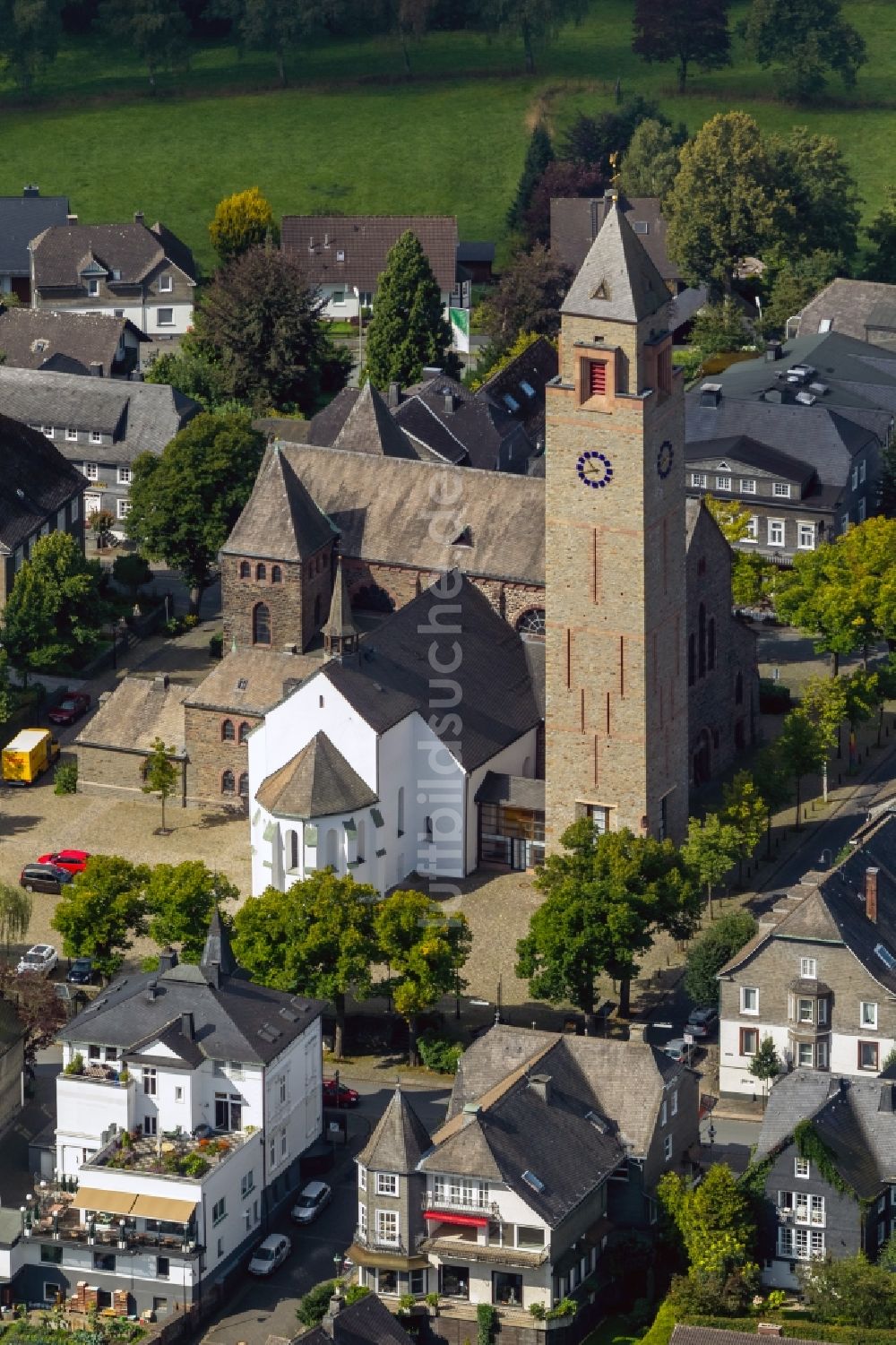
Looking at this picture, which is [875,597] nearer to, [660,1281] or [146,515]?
[146,515]

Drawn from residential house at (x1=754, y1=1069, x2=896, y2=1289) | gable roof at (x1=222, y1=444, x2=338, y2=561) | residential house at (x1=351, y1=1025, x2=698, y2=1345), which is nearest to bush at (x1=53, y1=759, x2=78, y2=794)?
gable roof at (x1=222, y1=444, x2=338, y2=561)

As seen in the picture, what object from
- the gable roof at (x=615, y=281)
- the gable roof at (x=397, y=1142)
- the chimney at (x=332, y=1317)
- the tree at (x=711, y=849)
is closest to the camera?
the chimney at (x=332, y=1317)

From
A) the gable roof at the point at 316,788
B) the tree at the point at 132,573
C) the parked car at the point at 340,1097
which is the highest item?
the gable roof at the point at 316,788

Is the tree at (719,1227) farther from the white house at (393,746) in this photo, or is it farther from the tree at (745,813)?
the white house at (393,746)

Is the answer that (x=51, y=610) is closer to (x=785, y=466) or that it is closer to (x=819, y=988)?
(x=785, y=466)

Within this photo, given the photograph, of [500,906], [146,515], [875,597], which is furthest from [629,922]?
[146,515]

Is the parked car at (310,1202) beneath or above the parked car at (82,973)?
beneath

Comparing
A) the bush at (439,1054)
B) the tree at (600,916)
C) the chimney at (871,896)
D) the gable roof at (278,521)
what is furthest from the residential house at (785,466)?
the bush at (439,1054)
